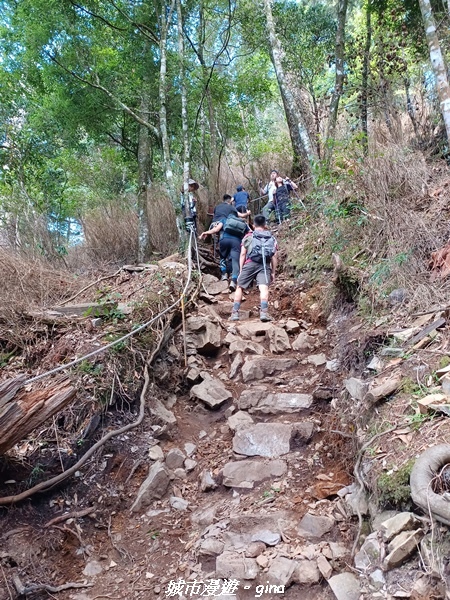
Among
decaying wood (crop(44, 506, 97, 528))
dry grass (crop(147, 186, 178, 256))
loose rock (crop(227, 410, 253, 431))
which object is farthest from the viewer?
dry grass (crop(147, 186, 178, 256))

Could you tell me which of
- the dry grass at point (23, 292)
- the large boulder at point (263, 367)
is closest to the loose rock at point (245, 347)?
the large boulder at point (263, 367)

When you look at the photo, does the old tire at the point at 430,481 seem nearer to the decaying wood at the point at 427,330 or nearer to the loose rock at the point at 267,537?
the loose rock at the point at 267,537

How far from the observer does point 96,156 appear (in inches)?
508

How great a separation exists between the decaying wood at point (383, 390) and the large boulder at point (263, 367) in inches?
67.2

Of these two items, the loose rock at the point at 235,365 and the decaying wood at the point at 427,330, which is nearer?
the decaying wood at the point at 427,330

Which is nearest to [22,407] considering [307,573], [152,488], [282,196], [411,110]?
[152,488]

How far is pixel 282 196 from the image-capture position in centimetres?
898

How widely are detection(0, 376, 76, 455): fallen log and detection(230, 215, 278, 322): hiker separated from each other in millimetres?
3267

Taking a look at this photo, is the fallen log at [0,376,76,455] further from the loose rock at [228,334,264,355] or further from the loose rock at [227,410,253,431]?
the loose rock at [228,334,264,355]

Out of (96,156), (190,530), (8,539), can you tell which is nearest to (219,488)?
(190,530)

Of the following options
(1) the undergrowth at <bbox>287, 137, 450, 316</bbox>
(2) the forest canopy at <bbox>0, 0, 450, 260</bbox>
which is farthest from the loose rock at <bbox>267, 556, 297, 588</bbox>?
(2) the forest canopy at <bbox>0, 0, 450, 260</bbox>

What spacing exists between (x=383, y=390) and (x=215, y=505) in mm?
1554

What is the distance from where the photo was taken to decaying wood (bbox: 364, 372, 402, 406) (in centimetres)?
293

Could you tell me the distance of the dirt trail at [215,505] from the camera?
8.34 feet
